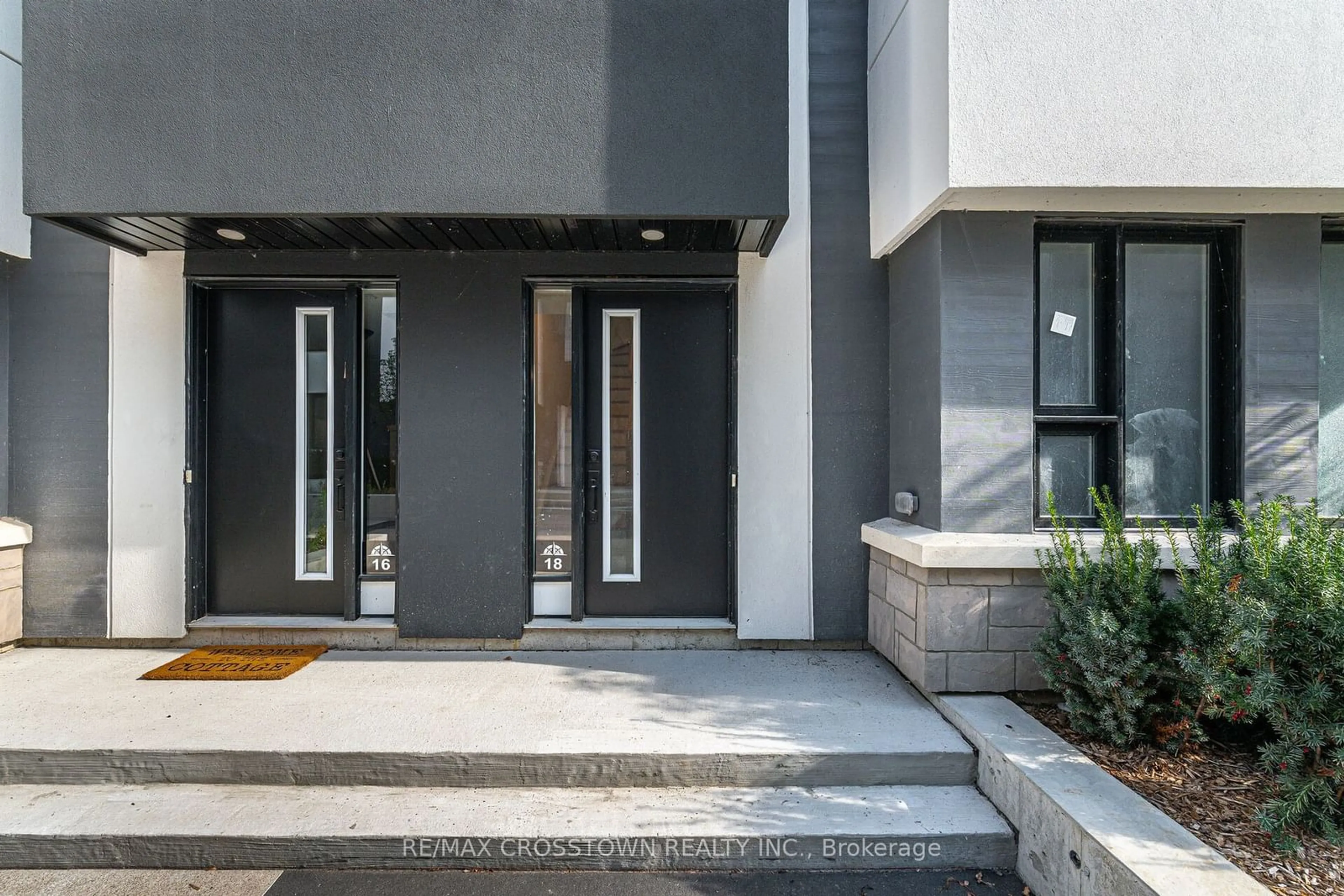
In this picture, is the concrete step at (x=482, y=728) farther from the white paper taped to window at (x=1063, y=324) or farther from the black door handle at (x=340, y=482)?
the white paper taped to window at (x=1063, y=324)

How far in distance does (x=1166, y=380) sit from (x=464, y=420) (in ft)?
13.4

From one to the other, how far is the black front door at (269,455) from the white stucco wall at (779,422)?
268cm

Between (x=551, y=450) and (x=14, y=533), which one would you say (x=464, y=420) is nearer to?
(x=551, y=450)

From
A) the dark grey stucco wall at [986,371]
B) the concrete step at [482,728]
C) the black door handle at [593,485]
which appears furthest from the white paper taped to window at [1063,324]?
the black door handle at [593,485]

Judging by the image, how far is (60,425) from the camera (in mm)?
4137

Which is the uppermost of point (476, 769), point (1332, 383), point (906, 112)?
point (906, 112)

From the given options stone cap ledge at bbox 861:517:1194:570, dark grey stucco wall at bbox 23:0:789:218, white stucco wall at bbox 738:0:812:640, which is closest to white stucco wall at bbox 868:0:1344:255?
dark grey stucco wall at bbox 23:0:789:218

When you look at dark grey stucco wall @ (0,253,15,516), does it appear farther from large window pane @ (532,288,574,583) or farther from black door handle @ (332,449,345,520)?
large window pane @ (532,288,574,583)

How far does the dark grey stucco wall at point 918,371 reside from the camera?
345 centimetres

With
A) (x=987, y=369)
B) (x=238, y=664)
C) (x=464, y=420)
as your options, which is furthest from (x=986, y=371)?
(x=238, y=664)

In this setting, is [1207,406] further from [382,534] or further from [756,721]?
[382,534]

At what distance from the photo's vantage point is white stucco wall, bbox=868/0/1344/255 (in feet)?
10.1

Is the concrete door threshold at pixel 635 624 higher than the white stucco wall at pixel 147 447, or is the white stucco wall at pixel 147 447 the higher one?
the white stucco wall at pixel 147 447

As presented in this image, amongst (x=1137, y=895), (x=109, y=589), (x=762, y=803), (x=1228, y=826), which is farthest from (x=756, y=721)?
(x=109, y=589)
